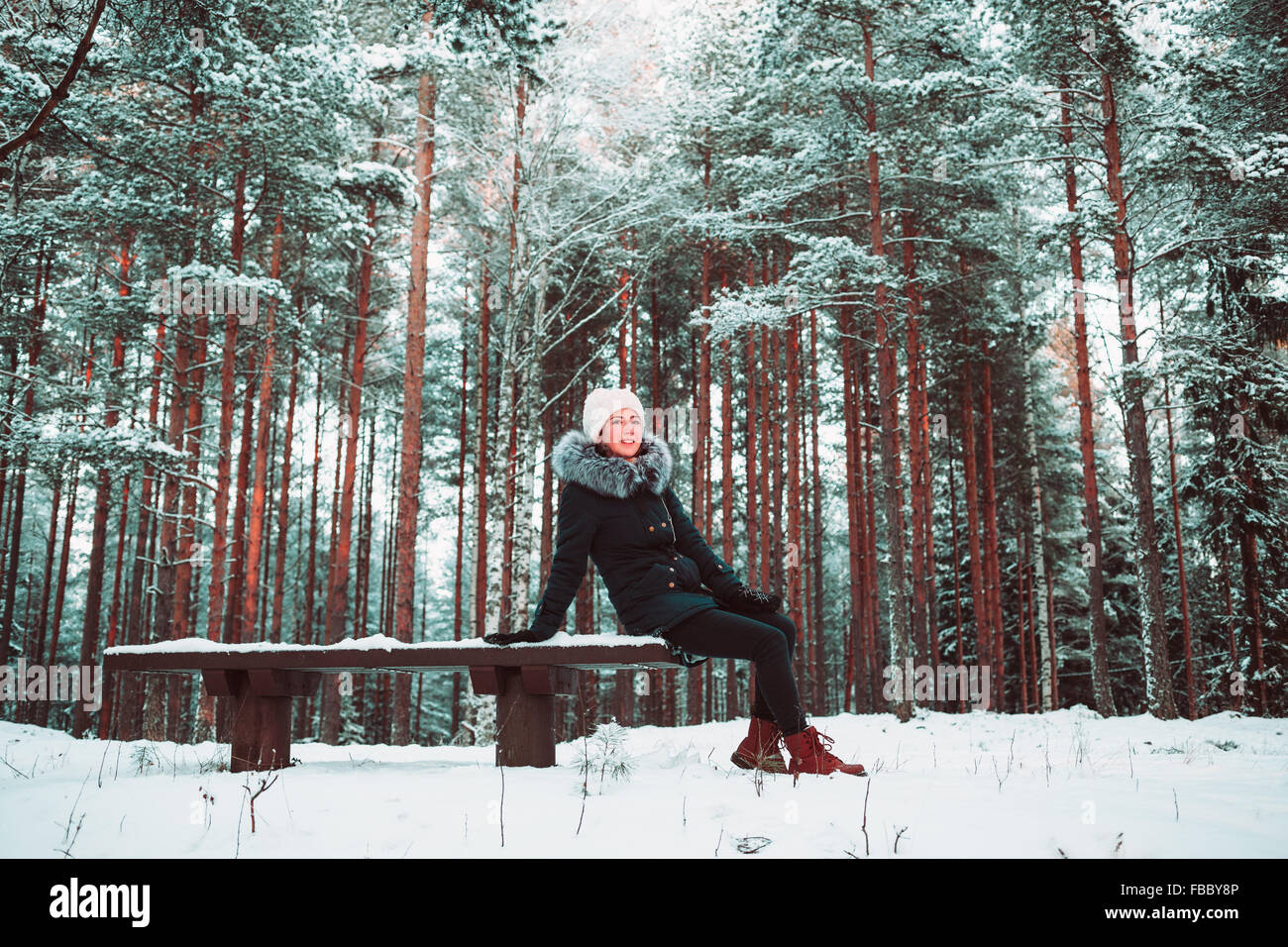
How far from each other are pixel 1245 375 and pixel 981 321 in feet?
14.6

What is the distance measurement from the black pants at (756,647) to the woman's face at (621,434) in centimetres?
96

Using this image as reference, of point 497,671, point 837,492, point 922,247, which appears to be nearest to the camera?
point 497,671

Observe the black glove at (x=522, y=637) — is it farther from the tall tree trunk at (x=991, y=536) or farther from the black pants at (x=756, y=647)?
the tall tree trunk at (x=991, y=536)

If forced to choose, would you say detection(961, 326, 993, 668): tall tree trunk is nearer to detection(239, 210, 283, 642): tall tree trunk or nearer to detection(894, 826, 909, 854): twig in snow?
detection(239, 210, 283, 642): tall tree trunk

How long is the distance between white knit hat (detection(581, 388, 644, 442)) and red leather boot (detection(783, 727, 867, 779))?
1762 millimetres

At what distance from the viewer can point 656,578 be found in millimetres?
4121

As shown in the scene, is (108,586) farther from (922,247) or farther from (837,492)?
(922,247)

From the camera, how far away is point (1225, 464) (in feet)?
48.9

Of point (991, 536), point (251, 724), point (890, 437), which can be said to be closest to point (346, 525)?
point (890, 437)

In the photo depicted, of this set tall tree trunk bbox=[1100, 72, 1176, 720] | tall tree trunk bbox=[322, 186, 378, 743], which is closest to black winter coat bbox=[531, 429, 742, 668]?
tall tree trunk bbox=[322, 186, 378, 743]

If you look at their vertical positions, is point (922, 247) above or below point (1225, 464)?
above

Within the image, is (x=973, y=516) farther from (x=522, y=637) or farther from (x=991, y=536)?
(x=522, y=637)
